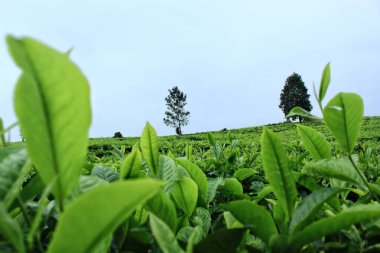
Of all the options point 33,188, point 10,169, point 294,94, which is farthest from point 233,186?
point 294,94

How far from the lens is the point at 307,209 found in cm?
75

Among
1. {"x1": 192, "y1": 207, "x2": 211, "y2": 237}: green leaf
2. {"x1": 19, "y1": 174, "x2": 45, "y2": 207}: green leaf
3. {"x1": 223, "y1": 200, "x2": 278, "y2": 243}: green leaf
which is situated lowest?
{"x1": 192, "y1": 207, "x2": 211, "y2": 237}: green leaf

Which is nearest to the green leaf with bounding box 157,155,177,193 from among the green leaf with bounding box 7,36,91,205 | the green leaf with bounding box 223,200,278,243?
the green leaf with bounding box 223,200,278,243

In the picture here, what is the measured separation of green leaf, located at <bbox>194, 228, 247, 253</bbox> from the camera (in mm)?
676

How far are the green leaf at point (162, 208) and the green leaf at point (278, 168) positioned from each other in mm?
213

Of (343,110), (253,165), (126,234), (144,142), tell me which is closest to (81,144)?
(126,234)

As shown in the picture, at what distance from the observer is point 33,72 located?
1.47ft

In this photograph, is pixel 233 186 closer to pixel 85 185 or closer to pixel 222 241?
pixel 222 241

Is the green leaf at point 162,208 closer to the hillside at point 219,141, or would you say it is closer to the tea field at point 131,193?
the tea field at point 131,193

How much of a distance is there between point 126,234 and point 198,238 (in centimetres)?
14

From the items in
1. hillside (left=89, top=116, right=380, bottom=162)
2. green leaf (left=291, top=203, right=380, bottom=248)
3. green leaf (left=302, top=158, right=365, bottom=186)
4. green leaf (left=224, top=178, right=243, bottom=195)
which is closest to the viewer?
green leaf (left=291, top=203, right=380, bottom=248)

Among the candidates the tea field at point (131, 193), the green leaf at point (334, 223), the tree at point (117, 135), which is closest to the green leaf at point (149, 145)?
the tea field at point (131, 193)

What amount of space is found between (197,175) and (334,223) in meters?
0.48

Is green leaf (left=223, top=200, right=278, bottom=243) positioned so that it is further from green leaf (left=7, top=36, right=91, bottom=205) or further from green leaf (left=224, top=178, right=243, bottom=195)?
green leaf (left=224, top=178, right=243, bottom=195)
